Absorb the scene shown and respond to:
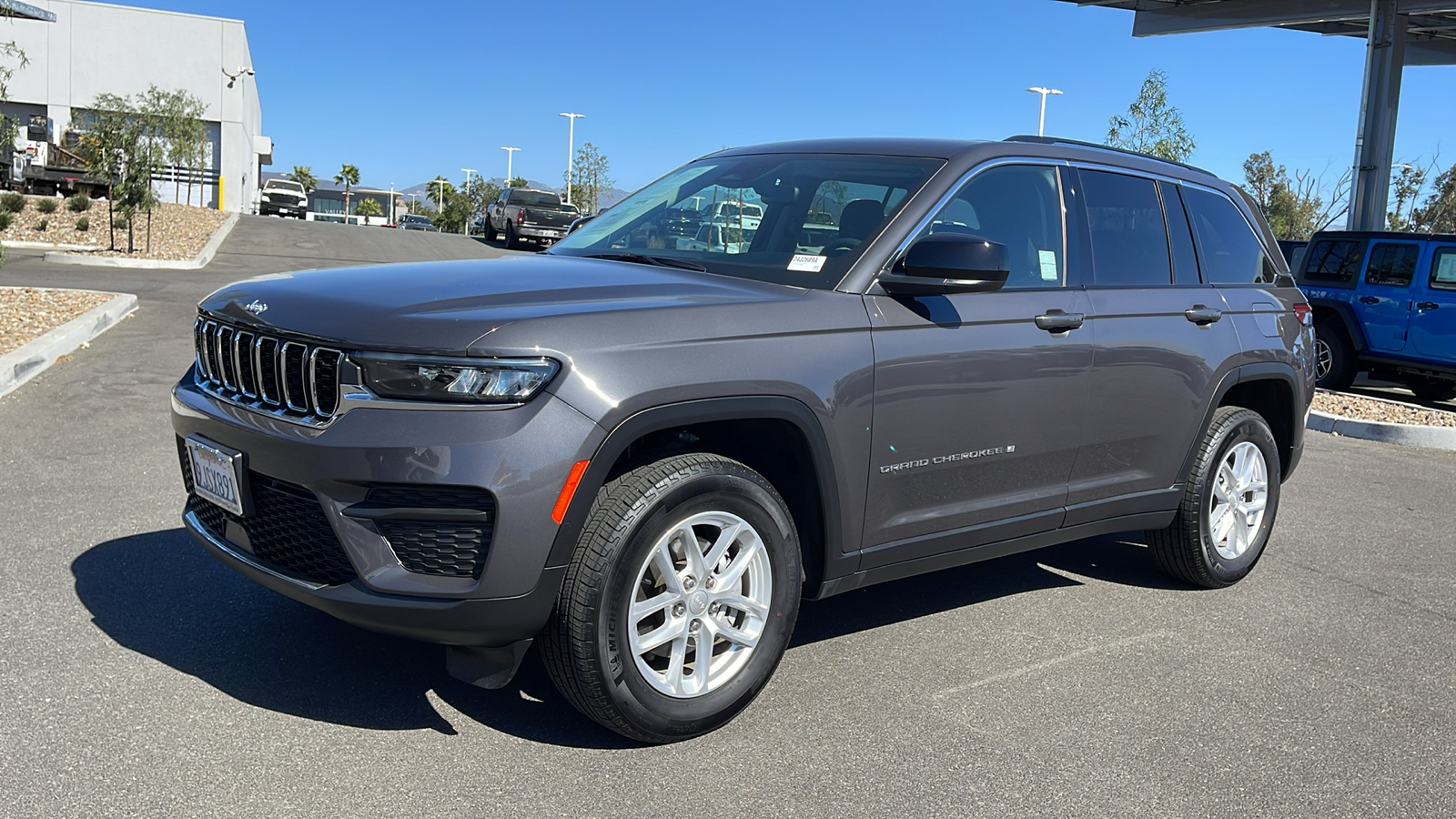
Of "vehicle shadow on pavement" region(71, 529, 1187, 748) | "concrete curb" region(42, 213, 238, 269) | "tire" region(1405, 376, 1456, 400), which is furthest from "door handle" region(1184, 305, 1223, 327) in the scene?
"concrete curb" region(42, 213, 238, 269)

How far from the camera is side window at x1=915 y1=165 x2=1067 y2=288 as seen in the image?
4.29 meters

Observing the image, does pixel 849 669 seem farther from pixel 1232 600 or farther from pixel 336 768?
pixel 1232 600

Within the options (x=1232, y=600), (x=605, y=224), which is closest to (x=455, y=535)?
(x=605, y=224)

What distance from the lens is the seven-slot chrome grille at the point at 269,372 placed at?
321cm

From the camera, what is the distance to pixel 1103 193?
480 centimetres

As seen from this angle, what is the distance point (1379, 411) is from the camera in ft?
38.7

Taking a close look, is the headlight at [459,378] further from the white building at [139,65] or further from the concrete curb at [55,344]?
the white building at [139,65]

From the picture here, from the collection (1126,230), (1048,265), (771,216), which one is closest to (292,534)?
(771,216)

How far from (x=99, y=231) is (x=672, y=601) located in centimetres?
2582

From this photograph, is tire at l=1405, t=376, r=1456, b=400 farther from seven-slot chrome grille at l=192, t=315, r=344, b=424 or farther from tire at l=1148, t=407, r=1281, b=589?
seven-slot chrome grille at l=192, t=315, r=344, b=424

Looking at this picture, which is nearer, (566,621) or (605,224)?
(566,621)

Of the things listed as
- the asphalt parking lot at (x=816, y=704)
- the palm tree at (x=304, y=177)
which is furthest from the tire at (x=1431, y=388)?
the palm tree at (x=304, y=177)

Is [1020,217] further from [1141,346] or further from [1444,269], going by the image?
[1444,269]

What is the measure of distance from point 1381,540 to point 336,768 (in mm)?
5660
